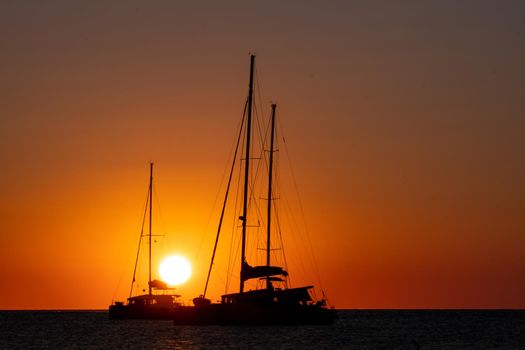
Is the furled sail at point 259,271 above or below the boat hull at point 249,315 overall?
above

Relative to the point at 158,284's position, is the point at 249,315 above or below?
below

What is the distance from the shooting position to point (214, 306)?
287 feet

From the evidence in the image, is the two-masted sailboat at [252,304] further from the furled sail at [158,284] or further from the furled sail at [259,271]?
the furled sail at [158,284]

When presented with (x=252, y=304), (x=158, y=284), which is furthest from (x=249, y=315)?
(x=158, y=284)

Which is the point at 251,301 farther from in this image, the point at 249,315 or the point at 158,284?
the point at 158,284

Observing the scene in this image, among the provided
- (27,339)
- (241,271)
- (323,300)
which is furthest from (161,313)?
(241,271)

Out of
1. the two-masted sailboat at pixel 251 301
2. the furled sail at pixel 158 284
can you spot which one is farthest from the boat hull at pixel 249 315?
the furled sail at pixel 158 284

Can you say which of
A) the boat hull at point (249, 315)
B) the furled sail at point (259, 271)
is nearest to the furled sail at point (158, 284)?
the boat hull at point (249, 315)

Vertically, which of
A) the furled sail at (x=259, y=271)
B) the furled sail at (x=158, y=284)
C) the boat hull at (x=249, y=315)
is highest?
the furled sail at (x=158, y=284)

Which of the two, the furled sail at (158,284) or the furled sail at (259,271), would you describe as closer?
the furled sail at (259,271)

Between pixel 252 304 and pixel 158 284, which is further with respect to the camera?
pixel 158 284

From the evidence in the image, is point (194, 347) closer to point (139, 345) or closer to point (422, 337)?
point (139, 345)

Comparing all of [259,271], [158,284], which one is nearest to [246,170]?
[259,271]

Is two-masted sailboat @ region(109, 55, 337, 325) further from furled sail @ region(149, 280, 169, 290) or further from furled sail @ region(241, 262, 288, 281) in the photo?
furled sail @ region(149, 280, 169, 290)
